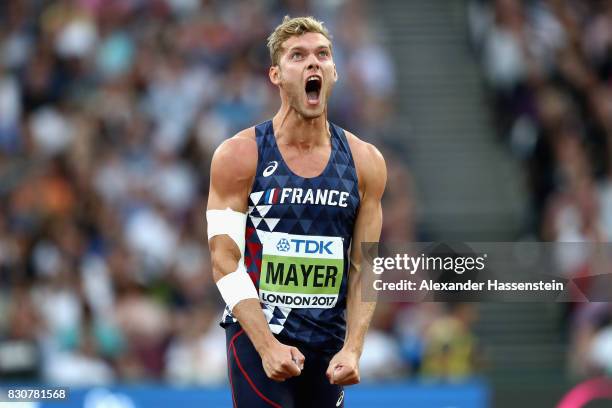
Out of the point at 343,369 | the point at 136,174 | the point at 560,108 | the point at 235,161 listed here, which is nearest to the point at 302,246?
the point at 235,161

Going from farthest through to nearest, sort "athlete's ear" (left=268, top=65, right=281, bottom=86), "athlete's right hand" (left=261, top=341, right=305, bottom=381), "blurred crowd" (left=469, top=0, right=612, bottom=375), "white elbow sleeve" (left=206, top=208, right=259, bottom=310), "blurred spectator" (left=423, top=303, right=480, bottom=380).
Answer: "blurred crowd" (left=469, top=0, right=612, bottom=375) → "blurred spectator" (left=423, top=303, right=480, bottom=380) → "athlete's ear" (left=268, top=65, right=281, bottom=86) → "white elbow sleeve" (left=206, top=208, right=259, bottom=310) → "athlete's right hand" (left=261, top=341, right=305, bottom=381)

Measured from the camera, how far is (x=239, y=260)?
614 cm

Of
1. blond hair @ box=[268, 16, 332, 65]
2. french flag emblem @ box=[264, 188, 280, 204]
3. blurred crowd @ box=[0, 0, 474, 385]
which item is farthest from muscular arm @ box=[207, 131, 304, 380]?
blurred crowd @ box=[0, 0, 474, 385]

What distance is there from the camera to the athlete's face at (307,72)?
241 inches

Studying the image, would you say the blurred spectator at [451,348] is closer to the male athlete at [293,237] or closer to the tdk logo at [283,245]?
the male athlete at [293,237]

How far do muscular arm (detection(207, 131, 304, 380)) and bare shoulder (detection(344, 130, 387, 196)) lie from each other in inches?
21.1

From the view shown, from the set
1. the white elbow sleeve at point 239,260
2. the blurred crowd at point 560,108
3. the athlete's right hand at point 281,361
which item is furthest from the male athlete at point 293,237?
the blurred crowd at point 560,108

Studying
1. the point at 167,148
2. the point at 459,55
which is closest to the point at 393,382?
the point at 167,148

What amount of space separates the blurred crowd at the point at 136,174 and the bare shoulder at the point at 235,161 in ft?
15.9

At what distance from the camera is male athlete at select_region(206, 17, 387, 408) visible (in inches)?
241

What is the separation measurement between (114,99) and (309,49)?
8.28 metres

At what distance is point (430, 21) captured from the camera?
1692 cm

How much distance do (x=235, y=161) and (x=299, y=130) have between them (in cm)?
38

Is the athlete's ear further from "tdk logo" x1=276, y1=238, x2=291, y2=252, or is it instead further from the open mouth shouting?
"tdk logo" x1=276, y1=238, x2=291, y2=252
